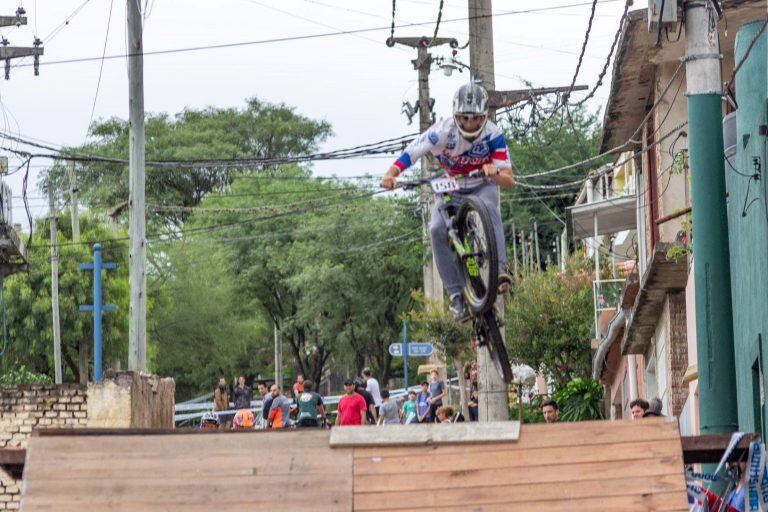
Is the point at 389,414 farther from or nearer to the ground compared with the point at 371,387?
nearer to the ground

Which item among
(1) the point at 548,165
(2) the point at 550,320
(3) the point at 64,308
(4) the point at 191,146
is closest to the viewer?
(2) the point at 550,320

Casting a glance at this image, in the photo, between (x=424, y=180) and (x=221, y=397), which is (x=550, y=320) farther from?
(x=424, y=180)

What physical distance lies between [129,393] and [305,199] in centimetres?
4789

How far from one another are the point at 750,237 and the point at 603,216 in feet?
63.0

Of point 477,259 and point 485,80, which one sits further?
point 485,80

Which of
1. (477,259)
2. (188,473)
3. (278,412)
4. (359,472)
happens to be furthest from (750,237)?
(278,412)

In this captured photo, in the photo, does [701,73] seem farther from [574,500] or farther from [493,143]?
[574,500]

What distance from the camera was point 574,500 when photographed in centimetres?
852

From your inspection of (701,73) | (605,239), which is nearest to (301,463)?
(701,73)

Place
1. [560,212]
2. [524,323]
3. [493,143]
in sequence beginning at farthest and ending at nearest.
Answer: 1. [560,212]
2. [524,323]
3. [493,143]

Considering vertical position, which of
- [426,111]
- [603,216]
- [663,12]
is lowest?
[663,12]

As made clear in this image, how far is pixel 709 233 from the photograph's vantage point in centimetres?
1223

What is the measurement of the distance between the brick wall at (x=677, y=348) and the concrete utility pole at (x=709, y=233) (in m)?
10.3

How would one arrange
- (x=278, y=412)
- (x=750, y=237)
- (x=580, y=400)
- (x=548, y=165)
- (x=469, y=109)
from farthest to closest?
(x=548, y=165), (x=580, y=400), (x=278, y=412), (x=750, y=237), (x=469, y=109)
